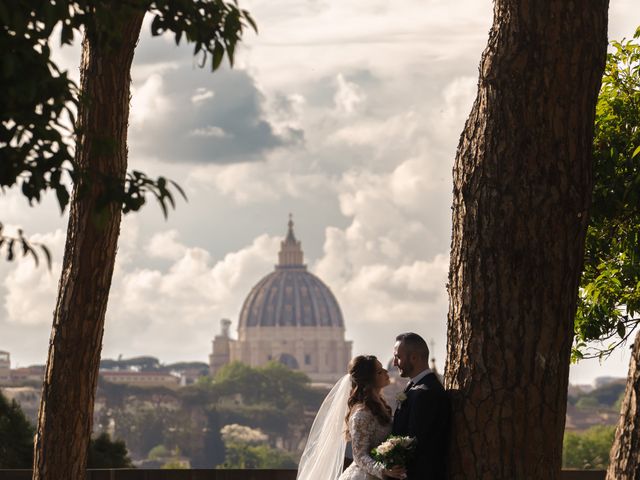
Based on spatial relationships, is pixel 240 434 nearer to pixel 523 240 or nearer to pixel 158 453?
pixel 158 453

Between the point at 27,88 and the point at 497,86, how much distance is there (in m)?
1.83

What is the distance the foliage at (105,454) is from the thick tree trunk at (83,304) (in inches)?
514

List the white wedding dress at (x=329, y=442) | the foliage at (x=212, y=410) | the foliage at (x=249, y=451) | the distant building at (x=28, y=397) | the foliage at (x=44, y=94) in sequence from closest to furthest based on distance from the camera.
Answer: the foliage at (x=44, y=94), the white wedding dress at (x=329, y=442), the foliage at (x=249, y=451), the distant building at (x=28, y=397), the foliage at (x=212, y=410)

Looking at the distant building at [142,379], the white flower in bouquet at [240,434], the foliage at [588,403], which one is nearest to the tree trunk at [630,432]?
the white flower in bouquet at [240,434]

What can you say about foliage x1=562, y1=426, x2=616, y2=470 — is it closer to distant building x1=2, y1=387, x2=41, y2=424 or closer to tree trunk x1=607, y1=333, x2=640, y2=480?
distant building x1=2, y1=387, x2=41, y2=424

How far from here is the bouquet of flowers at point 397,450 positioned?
17.6 feet

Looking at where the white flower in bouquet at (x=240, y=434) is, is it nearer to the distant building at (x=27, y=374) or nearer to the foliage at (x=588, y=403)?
the distant building at (x=27, y=374)

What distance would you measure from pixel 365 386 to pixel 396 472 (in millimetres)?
1245

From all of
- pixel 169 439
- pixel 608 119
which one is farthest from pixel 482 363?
pixel 169 439

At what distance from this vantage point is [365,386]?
6.85m

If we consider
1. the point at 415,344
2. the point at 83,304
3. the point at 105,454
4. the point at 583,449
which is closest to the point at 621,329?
the point at 83,304

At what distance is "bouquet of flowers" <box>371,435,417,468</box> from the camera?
17.6 feet

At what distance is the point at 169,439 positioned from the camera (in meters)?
147

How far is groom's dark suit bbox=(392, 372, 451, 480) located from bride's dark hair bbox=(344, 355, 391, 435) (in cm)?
142
